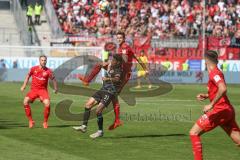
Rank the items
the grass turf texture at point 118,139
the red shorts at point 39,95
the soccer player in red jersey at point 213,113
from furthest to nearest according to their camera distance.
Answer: the red shorts at point 39,95, the grass turf texture at point 118,139, the soccer player in red jersey at point 213,113

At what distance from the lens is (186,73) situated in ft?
157

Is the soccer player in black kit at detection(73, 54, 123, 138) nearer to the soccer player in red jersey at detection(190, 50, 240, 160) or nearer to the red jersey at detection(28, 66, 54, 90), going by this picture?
the red jersey at detection(28, 66, 54, 90)

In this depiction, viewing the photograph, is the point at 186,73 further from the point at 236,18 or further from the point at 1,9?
the point at 1,9

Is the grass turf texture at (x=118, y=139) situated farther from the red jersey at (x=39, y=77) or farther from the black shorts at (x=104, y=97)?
Result: the red jersey at (x=39, y=77)

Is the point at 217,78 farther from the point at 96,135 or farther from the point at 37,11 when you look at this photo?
the point at 37,11

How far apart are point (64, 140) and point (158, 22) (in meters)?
37.6

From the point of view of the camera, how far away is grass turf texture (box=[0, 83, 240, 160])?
1438 cm

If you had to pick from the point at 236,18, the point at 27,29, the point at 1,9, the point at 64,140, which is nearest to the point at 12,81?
the point at 27,29

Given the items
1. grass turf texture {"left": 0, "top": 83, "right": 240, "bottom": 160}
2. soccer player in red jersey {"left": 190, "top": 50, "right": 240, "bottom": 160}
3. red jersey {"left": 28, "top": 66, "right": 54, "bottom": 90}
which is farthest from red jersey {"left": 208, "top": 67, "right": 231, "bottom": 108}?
red jersey {"left": 28, "top": 66, "right": 54, "bottom": 90}

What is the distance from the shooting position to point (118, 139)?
17.1 m

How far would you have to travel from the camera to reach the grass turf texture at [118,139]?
47.2 ft

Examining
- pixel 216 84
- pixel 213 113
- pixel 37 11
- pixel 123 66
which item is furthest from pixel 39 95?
pixel 37 11

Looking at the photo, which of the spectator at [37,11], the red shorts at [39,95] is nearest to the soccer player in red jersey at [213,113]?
the red shorts at [39,95]

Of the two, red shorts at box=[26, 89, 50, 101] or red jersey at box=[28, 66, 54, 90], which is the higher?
red jersey at box=[28, 66, 54, 90]
